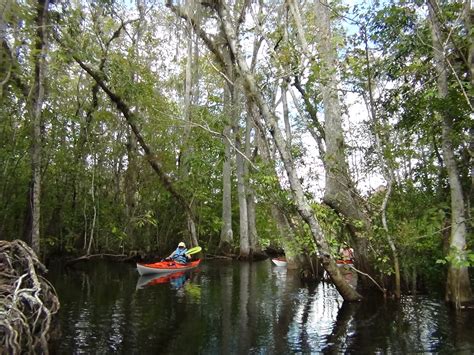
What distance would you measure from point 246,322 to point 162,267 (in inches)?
304

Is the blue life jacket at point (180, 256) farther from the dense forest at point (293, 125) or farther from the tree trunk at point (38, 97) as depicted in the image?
the tree trunk at point (38, 97)

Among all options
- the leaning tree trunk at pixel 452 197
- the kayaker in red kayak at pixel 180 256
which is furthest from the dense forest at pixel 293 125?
the kayaker in red kayak at pixel 180 256

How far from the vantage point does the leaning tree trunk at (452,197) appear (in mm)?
9078

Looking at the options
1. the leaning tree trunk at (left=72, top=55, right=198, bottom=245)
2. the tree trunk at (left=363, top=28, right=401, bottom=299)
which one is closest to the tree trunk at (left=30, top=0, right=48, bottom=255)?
the leaning tree trunk at (left=72, top=55, right=198, bottom=245)

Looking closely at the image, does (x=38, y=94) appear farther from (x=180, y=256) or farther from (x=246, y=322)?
(x=246, y=322)

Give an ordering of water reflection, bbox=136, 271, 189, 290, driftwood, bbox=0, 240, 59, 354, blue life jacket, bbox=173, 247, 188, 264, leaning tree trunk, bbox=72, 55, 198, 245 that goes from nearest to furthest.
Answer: driftwood, bbox=0, 240, 59, 354
water reflection, bbox=136, 271, 189, 290
leaning tree trunk, bbox=72, 55, 198, 245
blue life jacket, bbox=173, 247, 188, 264

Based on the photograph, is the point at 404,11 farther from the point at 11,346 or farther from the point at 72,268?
the point at 72,268

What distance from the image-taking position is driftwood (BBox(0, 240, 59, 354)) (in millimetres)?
4902

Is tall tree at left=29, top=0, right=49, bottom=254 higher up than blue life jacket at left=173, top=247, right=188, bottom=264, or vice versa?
tall tree at left=29, top=0, right=49, bottom=254

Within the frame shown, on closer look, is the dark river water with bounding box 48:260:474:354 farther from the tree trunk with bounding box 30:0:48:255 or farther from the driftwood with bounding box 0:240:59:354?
the tree trunk with bounding box 30:0:48:255

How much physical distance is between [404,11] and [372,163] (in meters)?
4.02

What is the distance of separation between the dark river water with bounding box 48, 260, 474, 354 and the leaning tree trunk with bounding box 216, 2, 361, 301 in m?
0.69

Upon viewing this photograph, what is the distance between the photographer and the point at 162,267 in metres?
16.0

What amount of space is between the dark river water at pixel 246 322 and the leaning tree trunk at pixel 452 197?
502 millimetres
